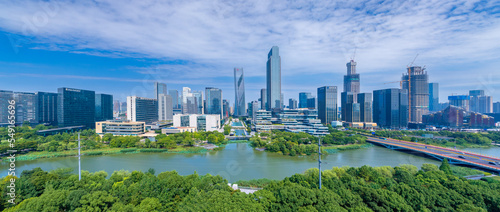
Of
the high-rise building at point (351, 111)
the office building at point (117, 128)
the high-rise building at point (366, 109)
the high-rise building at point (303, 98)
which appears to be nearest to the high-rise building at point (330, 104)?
the high-rise building at point (351, 111)

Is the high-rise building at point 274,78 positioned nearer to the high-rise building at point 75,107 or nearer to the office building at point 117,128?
the office building at point 117,128

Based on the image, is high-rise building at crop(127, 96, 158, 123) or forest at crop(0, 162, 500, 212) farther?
high-rise building at crop(127, 96, 158, 123)

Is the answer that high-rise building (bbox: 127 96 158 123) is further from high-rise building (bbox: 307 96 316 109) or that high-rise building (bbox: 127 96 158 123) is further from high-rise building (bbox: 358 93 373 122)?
high-rise building (bbox: 358 93 373 122)

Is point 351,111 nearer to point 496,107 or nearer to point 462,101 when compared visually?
point 462,101

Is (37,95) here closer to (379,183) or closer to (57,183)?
(57,183)

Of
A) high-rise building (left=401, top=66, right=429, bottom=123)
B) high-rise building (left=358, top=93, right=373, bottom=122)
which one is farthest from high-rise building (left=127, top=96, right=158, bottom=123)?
high-rise building (left=401, top=66, right=429, bottom=123)

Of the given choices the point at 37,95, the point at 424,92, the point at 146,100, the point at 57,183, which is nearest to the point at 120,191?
the point at 57,183
